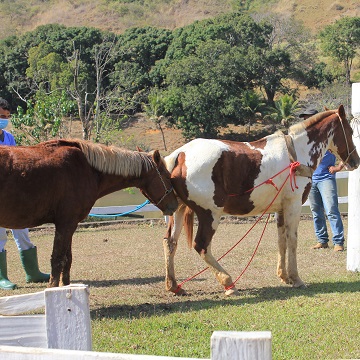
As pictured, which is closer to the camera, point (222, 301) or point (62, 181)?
point (62, 181)

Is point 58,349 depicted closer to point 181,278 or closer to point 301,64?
point 181,278

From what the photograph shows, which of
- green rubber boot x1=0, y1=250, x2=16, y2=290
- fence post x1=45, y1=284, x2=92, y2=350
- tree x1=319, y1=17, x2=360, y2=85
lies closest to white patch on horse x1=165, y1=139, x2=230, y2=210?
green rubber boot x1=0, y1=250, x2=16, y2=290

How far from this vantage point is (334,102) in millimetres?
50688

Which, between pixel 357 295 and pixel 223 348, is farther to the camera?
pixel 357 295

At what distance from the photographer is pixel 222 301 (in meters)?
6.82

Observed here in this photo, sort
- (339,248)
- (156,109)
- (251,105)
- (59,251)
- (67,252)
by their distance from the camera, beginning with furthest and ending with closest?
(251,105) < (156,109) < (339,248) < (67,252) < (59,251)

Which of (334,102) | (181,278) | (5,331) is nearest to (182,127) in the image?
(334,102)

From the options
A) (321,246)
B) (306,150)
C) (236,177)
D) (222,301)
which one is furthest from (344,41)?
(222,301)

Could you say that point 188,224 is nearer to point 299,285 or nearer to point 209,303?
point 209,303

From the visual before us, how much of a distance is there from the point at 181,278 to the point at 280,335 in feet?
9.75

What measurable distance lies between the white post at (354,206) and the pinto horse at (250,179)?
13 centimetres

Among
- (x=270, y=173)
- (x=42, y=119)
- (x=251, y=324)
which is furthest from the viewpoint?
(x=42, y=119)

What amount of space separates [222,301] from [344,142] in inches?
116

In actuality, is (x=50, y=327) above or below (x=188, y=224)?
below
